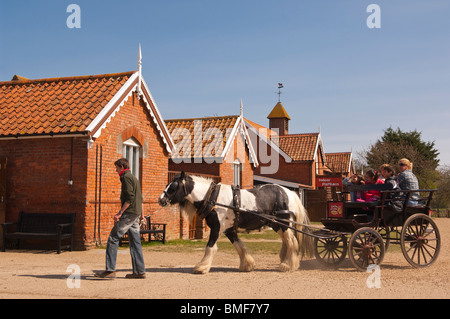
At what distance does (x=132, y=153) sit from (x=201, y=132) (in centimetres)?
738

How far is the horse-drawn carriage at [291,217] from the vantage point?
822cm

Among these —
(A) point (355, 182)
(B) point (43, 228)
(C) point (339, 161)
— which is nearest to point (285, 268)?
(A) point (355, 182)

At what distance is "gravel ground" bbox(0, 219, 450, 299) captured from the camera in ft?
20.4

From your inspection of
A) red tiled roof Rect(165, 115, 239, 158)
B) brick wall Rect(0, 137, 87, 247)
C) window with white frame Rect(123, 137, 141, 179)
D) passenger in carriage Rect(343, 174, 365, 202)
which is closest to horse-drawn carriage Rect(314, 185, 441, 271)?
passenger in carriage Rect(343, 174, 365, 202)

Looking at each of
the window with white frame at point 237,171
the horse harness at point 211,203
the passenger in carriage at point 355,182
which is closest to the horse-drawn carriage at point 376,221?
the passenger in carriage at point 355,182

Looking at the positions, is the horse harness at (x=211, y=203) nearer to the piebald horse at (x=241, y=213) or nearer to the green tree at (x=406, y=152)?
the piebald horse at (x=241, y=213)

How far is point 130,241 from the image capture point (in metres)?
7.55

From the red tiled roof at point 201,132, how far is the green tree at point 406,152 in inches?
1178

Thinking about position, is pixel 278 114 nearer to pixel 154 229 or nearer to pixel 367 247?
pixel 154 229

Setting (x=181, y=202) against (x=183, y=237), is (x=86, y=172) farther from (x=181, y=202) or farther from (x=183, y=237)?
(x=183, y=237)

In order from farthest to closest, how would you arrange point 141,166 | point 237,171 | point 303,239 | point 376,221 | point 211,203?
point 237,171 → point 141,166 → point 303,239 → point 376,221 → point 211,203

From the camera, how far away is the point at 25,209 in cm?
1238

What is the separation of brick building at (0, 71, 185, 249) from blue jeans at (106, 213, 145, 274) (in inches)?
185

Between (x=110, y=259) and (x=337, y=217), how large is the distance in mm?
4508
